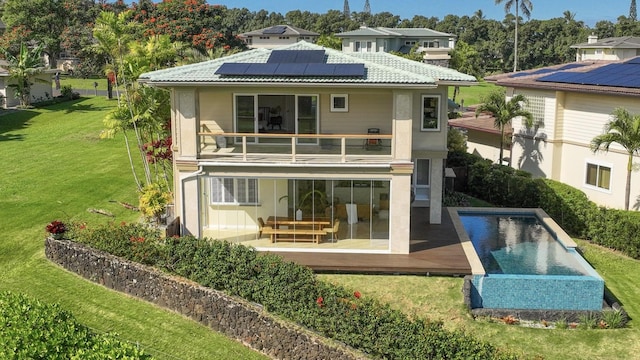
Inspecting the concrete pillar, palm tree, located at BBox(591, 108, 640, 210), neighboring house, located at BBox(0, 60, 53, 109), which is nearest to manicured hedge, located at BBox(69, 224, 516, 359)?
the concrete pillar

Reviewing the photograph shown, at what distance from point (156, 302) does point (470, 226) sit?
1391 centimetres

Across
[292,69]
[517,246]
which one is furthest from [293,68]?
[517,246]

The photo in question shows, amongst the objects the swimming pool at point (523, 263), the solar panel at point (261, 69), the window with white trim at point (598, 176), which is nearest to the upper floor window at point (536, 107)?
the window with white trim at point (598, 176)

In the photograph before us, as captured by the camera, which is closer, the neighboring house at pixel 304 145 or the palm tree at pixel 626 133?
the neighboring house at pixel 304 145

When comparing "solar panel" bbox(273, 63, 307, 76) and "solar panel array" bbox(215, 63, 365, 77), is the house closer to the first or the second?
"solar panel array" bbox(215, 63, 365, 77)

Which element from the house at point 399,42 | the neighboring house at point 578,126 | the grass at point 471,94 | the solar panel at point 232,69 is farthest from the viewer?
the house at point 399,42

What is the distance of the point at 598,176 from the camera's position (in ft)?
103

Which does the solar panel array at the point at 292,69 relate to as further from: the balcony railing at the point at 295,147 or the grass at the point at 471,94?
the grass at the point at 471,94

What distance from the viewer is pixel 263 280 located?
63.3ft

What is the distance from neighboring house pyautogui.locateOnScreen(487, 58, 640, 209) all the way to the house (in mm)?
70381

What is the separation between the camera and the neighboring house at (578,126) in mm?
30094

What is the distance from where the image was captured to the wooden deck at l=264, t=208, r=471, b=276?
22.2 m

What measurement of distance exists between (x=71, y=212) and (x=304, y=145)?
1103cm

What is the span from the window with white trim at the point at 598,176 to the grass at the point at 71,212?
2047 centimetres
